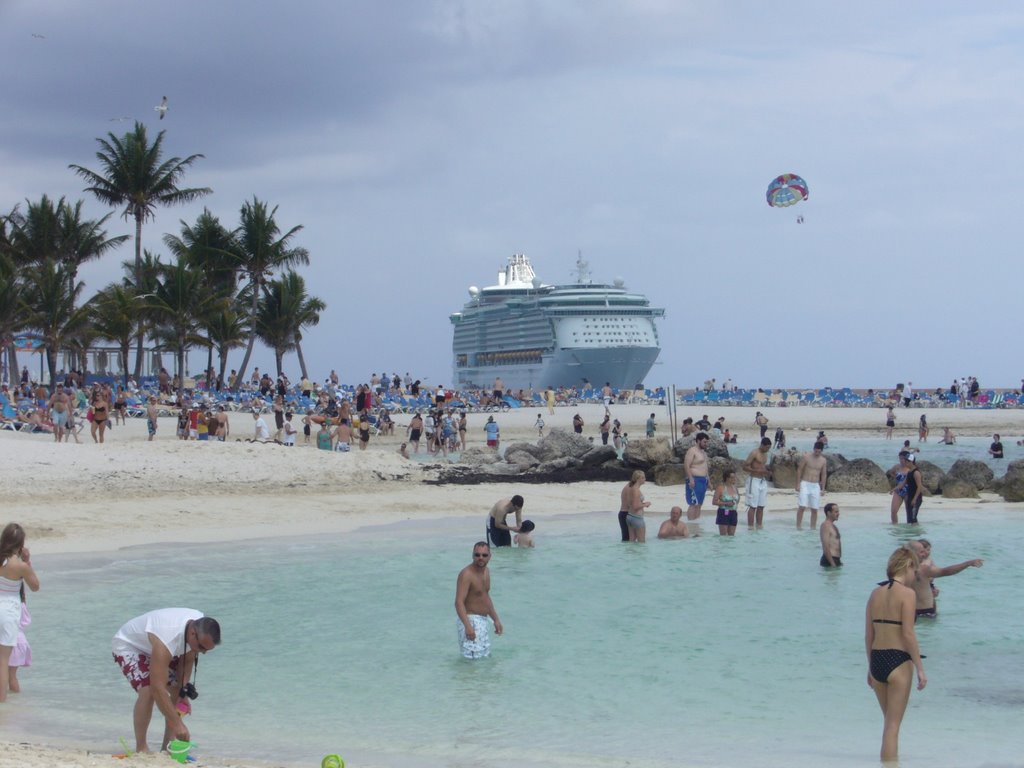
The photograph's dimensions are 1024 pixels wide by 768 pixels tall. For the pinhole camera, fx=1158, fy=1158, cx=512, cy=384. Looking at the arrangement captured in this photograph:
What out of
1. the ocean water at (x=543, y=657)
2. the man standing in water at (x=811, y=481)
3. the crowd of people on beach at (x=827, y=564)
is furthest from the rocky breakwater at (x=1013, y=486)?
the man standing in water at (x=811, y=481)

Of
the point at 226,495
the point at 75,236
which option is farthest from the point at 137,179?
the point at 226,495

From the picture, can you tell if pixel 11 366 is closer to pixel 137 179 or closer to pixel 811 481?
pixel 137 179

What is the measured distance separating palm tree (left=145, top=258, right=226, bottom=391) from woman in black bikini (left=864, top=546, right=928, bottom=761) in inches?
1376

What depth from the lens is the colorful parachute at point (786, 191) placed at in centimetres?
2975

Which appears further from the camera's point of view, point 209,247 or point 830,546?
point 209,247

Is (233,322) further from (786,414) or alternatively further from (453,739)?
(453,739)

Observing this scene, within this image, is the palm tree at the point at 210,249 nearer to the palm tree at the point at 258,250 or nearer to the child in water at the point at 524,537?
the palm tree at the point at 258,250

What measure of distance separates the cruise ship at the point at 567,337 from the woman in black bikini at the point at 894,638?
211 ft

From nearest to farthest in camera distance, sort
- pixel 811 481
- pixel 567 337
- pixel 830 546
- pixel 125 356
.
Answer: pixel 830 546 < pixel 811 481 < pixel 125 356 < pixel 567 337

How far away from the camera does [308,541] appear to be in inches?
581

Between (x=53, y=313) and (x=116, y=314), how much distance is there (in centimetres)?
246

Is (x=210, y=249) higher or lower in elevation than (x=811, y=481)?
higher

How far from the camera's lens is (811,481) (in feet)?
51.8

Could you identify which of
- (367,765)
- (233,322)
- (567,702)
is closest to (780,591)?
(567,702)
